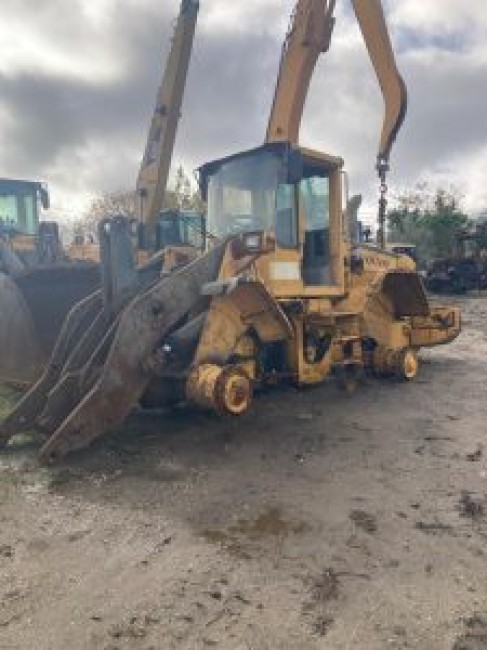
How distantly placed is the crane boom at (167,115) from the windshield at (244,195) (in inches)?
103

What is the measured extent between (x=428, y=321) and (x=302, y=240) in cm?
348

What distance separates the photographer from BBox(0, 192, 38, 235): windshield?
15.6m

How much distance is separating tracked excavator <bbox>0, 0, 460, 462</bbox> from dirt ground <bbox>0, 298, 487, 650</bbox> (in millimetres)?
474

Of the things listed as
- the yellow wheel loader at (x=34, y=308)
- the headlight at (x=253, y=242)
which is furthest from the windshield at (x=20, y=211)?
the headlight at (x=253, y=242)

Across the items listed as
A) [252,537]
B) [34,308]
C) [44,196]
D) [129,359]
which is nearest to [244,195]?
[129,359]

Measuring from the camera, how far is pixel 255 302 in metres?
6.33

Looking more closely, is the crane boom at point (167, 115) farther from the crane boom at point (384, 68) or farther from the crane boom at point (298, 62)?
the crane boom at point (384, 68)

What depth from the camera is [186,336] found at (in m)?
5.97

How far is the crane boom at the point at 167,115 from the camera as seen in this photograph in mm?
9953

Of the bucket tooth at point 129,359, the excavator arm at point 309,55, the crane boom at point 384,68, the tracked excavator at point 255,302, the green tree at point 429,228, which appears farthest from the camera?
the green tree at point 429,228

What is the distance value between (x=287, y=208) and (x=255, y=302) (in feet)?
4.04

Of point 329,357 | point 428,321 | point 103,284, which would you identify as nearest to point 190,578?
point 103,284

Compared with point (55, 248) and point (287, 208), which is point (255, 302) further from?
point (55, 248)

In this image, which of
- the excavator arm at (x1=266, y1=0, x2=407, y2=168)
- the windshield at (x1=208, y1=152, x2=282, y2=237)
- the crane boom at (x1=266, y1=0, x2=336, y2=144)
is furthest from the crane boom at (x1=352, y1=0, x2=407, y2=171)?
the windshield at (x1=208, y1=152, x2=282, y2=237)
